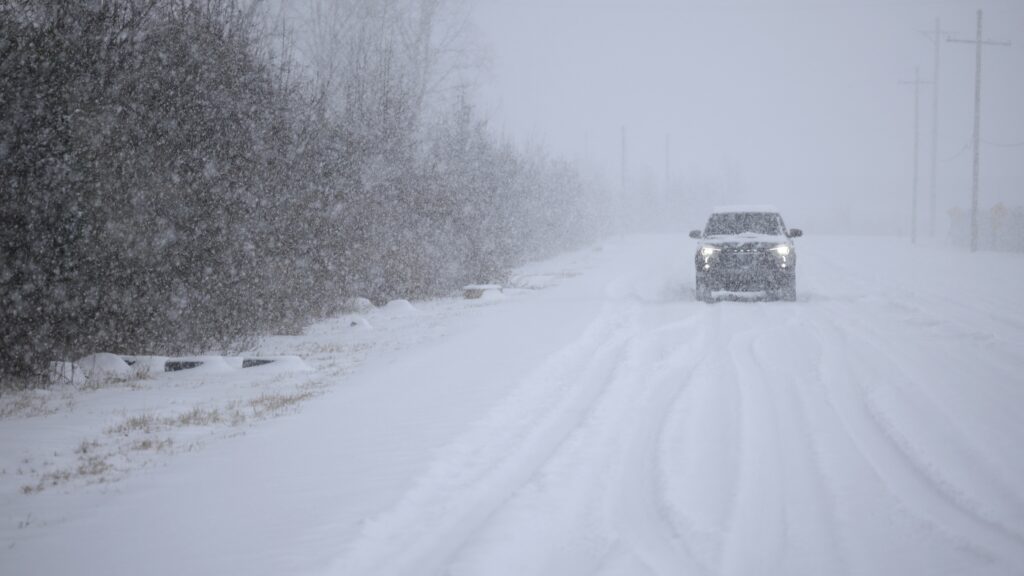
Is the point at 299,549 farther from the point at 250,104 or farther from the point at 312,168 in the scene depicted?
the point at 312,168

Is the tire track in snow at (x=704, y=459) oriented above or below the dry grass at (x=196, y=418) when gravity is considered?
below

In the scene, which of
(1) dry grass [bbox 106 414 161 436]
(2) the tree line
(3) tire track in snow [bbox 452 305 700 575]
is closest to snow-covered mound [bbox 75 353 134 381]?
(2) the tree line

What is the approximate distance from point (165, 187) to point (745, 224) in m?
13.2

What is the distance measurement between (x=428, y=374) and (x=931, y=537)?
6.23 meters

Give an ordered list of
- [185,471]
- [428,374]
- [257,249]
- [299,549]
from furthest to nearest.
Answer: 1. [257,249]
2. [428,374]
3. [185,471]
4. [299,549]

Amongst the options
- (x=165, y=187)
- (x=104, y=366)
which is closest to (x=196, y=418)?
(x=104, y=366)

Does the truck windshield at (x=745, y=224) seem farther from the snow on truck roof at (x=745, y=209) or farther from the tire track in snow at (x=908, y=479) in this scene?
the tire track in snow at (x=908, y=479)

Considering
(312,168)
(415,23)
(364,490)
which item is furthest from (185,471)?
(415,23)

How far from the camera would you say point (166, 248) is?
10297 millimetres

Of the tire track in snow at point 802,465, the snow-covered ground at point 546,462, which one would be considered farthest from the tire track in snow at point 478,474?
the tire track in snow at point 802,465

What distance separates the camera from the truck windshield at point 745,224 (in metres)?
18.0

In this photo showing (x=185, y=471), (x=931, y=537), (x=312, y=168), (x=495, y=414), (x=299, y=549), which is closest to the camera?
(x=299, y=549)

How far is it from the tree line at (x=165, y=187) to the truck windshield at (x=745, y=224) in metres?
8.05

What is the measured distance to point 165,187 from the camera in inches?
402
